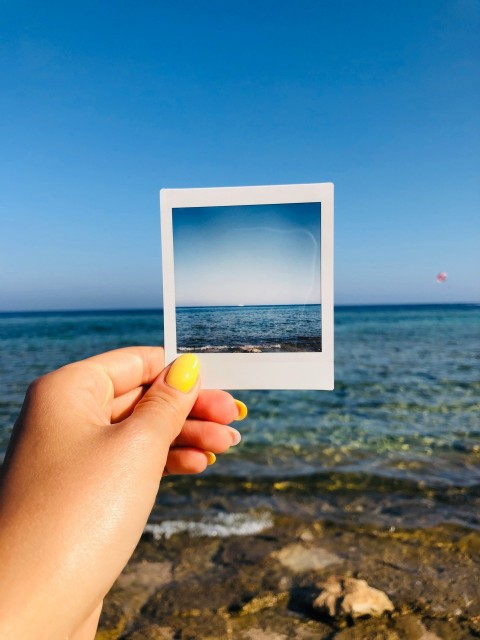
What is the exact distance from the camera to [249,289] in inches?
91.1

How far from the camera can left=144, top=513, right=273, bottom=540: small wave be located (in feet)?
16.6

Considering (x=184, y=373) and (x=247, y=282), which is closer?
(x=184, y=373)

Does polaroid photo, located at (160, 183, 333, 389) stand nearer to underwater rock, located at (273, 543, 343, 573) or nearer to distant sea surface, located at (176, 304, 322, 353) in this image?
distant sea surface, located at (176, 304, 322, 353)

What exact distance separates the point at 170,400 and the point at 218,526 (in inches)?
143

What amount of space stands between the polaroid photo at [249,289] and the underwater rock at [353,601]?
234cm

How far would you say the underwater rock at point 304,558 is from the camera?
4.36 m

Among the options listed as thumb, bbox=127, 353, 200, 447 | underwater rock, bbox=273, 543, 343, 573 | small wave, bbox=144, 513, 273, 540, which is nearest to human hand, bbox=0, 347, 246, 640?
thumb, bbox=127, 353, 200, 447

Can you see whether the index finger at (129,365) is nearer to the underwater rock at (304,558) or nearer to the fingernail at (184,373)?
the fingernail at (184,373)

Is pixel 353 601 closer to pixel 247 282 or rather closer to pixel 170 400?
pixel 170 400

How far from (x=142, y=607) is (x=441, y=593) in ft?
7.55

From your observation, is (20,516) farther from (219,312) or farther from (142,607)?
(142,607)

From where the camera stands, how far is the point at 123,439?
171cm

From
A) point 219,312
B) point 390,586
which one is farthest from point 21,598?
point 390,586

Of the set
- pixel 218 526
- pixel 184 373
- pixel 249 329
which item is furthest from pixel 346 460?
pixel 184 373
